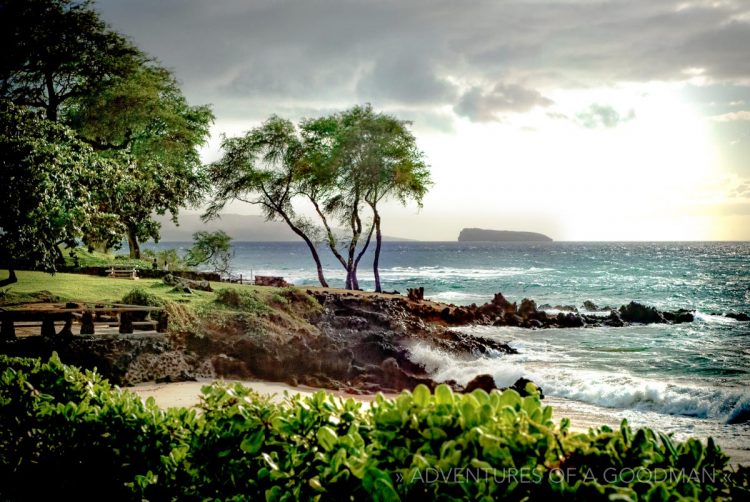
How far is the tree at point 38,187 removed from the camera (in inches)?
537

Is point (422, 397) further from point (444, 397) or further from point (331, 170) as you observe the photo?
point (331, 170)

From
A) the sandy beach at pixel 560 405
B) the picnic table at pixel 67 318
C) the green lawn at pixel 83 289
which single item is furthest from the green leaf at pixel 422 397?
the green lawn at pixel 83 289

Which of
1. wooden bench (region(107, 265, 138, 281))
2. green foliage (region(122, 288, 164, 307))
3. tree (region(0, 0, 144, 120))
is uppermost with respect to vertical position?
tree (region(0, 0, 144, 120))

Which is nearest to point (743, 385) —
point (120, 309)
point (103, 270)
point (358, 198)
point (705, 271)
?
point (120, 309)

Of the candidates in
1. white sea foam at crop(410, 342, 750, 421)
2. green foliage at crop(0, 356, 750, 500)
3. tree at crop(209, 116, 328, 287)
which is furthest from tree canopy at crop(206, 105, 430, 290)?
green foliage at crop(0, 356, 750, 500)

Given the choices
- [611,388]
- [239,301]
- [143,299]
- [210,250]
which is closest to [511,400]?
[611,388]

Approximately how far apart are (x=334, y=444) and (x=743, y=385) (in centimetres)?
1827

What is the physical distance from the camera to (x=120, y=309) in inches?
553

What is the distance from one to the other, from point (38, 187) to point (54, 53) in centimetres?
1307

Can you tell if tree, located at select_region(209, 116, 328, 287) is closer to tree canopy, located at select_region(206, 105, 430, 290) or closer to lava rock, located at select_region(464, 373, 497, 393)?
tree canopy, located at select_region(206, 105, 430, 290)

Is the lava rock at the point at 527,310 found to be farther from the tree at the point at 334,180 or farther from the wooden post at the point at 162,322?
the wooden post at the point at 162,322

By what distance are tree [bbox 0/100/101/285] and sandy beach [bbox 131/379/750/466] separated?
15.4 feet

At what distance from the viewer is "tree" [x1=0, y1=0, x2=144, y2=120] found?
2305cm

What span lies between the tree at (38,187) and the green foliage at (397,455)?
11796mm
